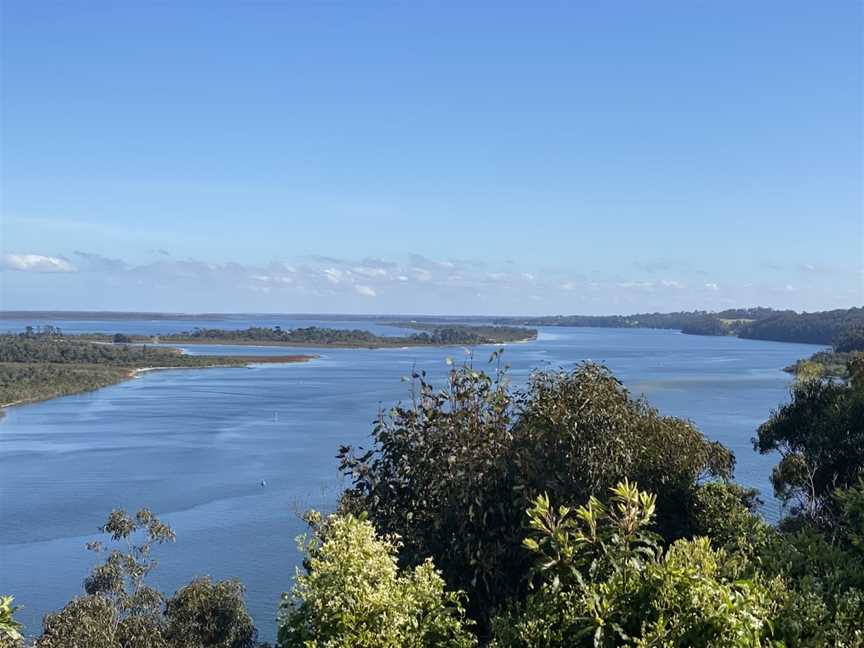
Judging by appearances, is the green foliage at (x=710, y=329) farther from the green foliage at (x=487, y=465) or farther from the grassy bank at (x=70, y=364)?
the green foliage at (x=487, y=465)

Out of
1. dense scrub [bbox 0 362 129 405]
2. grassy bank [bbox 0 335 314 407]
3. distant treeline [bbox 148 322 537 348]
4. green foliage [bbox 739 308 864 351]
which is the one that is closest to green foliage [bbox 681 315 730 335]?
green foliage [bbox 739 308 864 351]

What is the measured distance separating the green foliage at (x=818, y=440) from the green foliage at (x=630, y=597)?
8718mm

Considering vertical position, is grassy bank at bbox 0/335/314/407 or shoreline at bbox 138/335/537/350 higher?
shoreline at bbox 138/335/537/350

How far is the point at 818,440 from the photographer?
15.9m

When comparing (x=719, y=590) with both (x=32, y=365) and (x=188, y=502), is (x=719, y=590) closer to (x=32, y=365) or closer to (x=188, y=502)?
(x=188, y=502)

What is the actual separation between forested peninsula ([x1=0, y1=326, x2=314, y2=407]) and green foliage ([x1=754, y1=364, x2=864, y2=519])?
56564 mm

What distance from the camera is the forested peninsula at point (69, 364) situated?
69.2 m

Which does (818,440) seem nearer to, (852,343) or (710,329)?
(852,343)

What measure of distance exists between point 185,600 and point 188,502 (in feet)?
51.7

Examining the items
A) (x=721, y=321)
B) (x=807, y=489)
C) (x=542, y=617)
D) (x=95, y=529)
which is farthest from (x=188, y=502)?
(x=721, y=321)

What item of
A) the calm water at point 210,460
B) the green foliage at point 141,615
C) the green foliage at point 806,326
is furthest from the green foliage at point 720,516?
the green foliage at point 806,326

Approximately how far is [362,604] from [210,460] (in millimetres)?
33939

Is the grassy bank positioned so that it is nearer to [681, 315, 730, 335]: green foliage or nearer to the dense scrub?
the dense scrub

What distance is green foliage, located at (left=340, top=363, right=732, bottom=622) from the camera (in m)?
8.93
